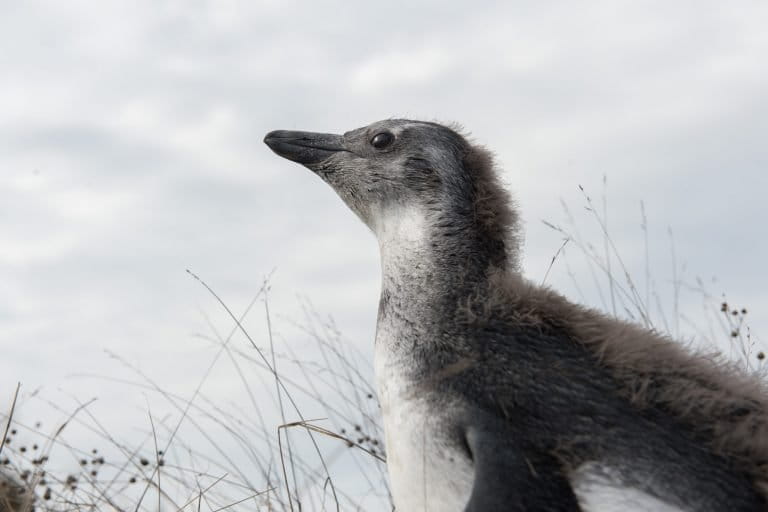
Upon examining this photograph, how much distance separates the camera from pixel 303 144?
5098 mm

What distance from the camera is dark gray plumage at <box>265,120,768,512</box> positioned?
3.35 metres

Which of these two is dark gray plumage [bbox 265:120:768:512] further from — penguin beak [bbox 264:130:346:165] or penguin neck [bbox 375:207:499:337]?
penguin beak [bbox 264:130:346:165]

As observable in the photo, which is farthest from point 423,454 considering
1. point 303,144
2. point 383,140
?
point 303,144

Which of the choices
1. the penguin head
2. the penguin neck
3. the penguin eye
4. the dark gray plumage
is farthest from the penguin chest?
the penguin eye

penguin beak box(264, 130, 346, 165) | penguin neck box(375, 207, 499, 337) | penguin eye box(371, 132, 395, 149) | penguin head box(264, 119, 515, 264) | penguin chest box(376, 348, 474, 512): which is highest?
penguin beak box(264, 130, 346, 165)

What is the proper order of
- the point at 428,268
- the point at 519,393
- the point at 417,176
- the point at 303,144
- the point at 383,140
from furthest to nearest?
1. the point at 303,144
2. the point at 383,140
3. the point at 417,176
4. the point at 428,268
5. the point at 519,393

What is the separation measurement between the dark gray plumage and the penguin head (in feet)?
0.04

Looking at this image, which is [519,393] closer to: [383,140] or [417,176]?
[417,176]

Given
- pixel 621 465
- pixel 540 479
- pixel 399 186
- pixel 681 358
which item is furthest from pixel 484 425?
pixel 399 186

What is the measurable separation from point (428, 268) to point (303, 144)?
1.35m

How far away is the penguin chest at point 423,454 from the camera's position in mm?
3561

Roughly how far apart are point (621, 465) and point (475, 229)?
130cm

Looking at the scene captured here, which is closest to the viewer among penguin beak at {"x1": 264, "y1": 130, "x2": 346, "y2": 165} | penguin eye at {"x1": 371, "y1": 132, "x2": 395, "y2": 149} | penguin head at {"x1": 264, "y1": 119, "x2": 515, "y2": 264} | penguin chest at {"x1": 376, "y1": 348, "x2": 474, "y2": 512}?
penguin chest at {"x1": 376, "y1": 348, "x2": 474, "y2": 512}

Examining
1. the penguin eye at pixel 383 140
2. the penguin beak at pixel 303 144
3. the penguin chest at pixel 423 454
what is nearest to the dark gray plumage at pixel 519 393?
the penguin chest at pixel 423 454
